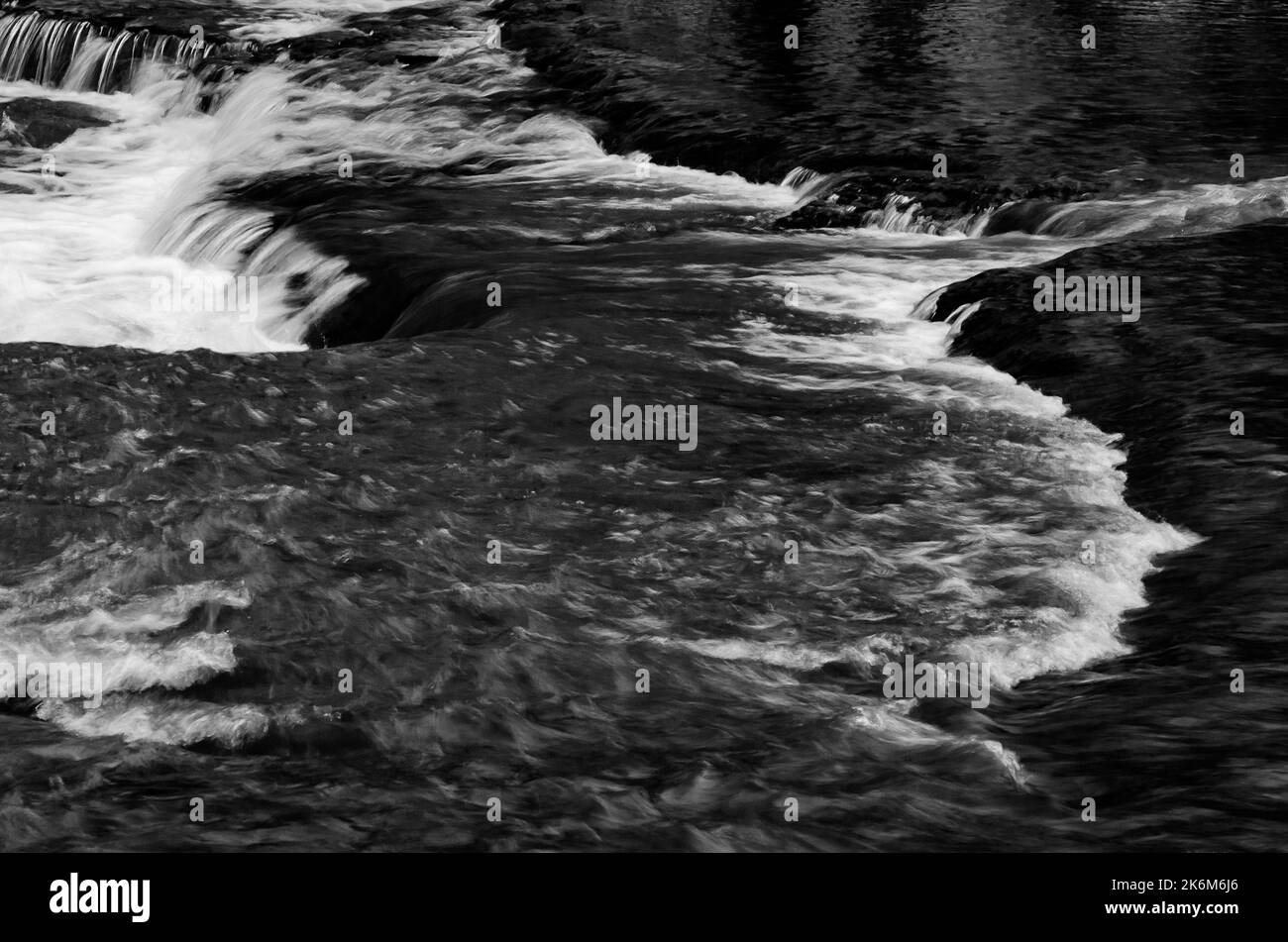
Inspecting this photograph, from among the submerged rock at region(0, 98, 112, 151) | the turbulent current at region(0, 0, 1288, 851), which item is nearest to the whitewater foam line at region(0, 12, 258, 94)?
the submerged rock at region(0, 98, 112, 151)

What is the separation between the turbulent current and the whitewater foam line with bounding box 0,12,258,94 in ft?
21.4

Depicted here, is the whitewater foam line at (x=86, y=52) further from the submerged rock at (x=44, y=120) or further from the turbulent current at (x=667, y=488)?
the turbulent current at (x=667, y=488)

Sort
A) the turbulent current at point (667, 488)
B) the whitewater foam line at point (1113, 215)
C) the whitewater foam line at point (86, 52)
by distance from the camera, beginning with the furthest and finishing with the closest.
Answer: the whitewater foam line at point (86, 52) < the whitewater foam line at point (1113, 215) < the turbulent current at point (667, 488)

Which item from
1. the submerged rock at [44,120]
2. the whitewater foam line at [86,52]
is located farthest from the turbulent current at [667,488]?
the whitewater foam line at [86,52]

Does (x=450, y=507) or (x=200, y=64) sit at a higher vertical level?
(x=200, y=64)

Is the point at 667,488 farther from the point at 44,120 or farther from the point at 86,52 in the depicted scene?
the point at 86,52

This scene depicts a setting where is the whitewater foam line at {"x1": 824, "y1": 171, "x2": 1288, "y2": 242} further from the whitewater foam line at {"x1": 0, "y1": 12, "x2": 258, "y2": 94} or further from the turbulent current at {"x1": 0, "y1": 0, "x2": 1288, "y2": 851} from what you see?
the whitewater foam line at {"x1": 0, "y1": 12, "x2": 258, "y2": 94}

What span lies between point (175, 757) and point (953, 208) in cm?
1071

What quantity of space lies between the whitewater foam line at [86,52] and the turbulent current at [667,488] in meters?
6.51

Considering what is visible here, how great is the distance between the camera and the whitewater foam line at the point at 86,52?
2486 cm

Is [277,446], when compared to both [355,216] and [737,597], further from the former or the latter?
[355,216]

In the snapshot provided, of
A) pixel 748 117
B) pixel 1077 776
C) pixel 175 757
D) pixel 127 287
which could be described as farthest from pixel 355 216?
pixel 1077 776

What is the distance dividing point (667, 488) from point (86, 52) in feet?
64.0
